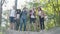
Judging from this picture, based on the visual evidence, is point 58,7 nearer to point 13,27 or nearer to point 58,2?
point 58,2

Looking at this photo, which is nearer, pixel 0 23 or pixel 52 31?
pixel 52 31

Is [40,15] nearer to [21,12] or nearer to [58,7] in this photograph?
[21,12]

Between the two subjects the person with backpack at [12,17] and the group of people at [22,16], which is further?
the group of people at [22,16]

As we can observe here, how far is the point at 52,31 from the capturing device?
1284 centimetres

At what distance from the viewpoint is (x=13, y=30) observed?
1425cm

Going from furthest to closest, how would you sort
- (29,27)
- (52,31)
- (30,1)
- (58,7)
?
(30,1) → (58,7) → (29,27) → (52,31)

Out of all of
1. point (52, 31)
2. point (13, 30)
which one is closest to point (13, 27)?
point (13, 30)

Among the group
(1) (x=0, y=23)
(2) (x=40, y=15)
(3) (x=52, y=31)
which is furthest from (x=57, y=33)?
(1) (x=0, y=23)

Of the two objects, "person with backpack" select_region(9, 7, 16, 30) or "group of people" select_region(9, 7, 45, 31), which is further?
"group of people" select_region(9, 7, 45, 31)

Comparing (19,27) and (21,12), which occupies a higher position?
(21,12)

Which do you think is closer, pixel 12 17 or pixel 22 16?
pixel 12 17

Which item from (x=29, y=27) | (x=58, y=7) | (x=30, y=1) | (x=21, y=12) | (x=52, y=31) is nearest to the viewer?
(x=52, y=31)

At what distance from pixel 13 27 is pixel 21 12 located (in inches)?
40.1

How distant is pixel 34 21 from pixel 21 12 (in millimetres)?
934
